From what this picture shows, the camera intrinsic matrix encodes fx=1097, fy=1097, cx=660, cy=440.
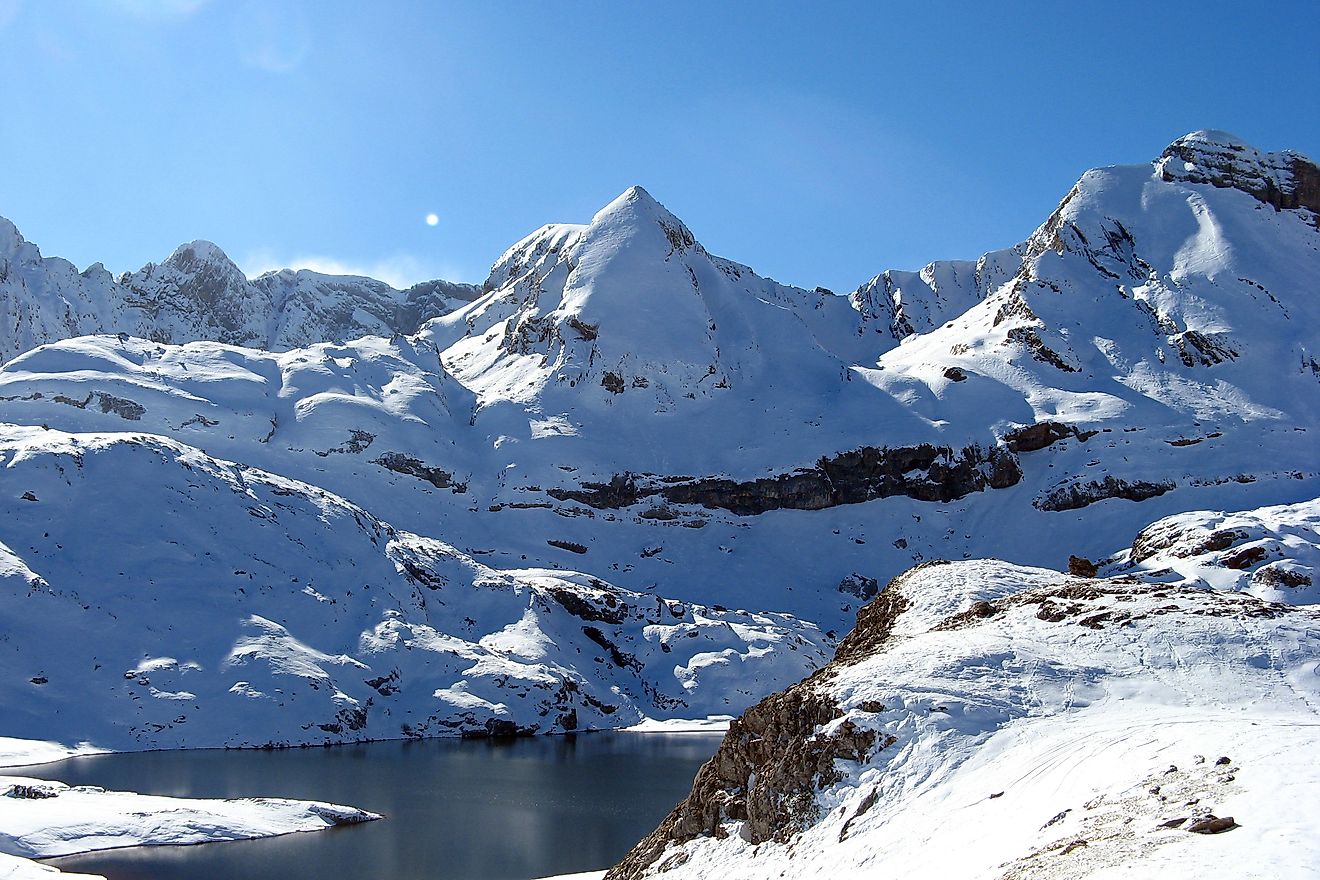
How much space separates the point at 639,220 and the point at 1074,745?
176 meters

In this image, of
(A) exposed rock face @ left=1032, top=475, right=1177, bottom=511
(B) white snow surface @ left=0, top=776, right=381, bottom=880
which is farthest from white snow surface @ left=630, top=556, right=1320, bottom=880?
(A) exposed rock face @ left=1032, top=475, right=1177, bottom=511

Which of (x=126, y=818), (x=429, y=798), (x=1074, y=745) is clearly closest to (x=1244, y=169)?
(x=429, y=798)

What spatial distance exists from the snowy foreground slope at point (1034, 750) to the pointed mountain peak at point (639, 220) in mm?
163291

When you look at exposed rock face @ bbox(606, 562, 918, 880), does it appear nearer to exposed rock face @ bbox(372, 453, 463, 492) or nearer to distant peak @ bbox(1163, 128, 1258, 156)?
exposed rock face @ bbox(372, 453, 463, 492)

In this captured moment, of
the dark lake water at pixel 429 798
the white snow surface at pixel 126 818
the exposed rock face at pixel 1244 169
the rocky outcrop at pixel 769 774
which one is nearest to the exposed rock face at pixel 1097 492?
the dark lake water at pixel 429 798

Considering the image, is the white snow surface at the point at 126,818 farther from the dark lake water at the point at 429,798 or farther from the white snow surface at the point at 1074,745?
the white snow surface at the point at 1074,745

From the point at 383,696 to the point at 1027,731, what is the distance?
68.0 m

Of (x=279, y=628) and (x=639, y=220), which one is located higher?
(x=639, y=220)

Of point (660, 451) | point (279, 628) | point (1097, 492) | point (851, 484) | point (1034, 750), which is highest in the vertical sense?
point (660, 451)

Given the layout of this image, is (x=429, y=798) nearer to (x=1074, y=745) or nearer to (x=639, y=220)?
(x=1074, y=745)

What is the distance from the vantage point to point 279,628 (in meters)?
82.5

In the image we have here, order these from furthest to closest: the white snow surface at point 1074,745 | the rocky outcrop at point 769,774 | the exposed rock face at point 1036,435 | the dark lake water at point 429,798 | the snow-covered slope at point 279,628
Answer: the exposed rock face at point 1036,435 → the snow-covered slope at point 279,628 → the dark lake water at point 429,798 → the rocky outcrop at point 769,774 → the white snow surface at point 1074,745

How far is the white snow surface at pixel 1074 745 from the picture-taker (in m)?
16.0

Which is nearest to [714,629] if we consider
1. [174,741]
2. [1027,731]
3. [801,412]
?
[174,741]
